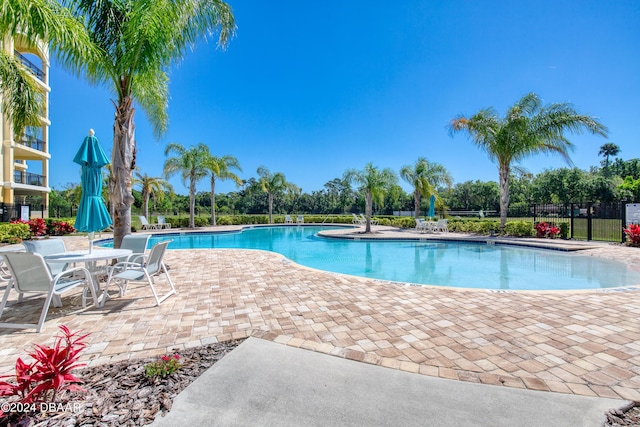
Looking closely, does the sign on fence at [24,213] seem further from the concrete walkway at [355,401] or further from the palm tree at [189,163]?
the concrete walkway at [355,401]

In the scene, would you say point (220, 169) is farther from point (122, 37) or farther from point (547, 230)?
point (547, 230)

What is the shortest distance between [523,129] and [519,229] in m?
4.63

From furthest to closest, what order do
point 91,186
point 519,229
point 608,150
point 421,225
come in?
point 608,150 < point 421,225 < point 519,229 < point 91,186

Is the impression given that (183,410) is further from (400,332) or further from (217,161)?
(217,161)

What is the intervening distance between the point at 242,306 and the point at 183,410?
208cm

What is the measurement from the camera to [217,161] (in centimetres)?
2062

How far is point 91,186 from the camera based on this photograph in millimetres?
4508

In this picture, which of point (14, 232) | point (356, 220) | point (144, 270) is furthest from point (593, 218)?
point (14, 232)

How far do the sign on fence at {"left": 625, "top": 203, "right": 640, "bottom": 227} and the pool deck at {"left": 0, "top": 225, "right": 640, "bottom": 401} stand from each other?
357 inches

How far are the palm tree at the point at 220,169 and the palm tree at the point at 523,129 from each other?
607 inches

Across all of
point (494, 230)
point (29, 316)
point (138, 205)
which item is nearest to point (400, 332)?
point (29, 316)

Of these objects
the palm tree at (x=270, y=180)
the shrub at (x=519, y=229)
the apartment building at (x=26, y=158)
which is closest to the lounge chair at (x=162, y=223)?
the apartment building at (x=26, y=158)

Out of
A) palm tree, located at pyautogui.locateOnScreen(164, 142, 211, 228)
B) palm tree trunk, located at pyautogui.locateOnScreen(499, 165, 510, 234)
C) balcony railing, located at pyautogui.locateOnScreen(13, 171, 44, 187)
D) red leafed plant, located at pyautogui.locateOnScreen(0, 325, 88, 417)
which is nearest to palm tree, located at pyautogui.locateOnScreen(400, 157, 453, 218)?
palm tree trunk, located at pyautogui.locateOnScreen(499, 165, 510, 234)

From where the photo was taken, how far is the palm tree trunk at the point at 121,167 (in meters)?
5.52
